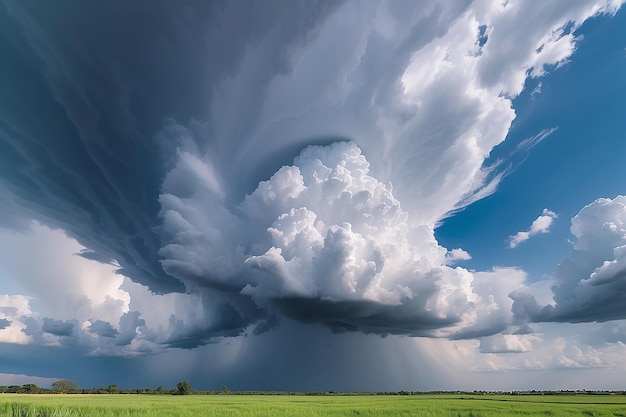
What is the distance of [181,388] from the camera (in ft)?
484

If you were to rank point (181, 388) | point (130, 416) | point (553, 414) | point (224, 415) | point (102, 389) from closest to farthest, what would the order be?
point (130, 416) < point (224, 415) < point (553, 414) < point (181, 388) < point (102, 389)

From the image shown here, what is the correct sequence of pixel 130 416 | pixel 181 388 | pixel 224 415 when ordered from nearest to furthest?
1. pixel 130 416
2. pixel 224 415
3. pixel 181 388

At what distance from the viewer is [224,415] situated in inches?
1481

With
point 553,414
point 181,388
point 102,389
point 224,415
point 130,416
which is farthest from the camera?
point 102,389

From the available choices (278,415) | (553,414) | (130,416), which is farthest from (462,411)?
(130,416)

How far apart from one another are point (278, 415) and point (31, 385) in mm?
166909

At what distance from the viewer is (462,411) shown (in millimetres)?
42625

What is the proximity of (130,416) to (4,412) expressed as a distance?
45.1 feet

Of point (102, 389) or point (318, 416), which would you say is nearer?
point (318, 416)

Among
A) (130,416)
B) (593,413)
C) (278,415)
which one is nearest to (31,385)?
(130,416)

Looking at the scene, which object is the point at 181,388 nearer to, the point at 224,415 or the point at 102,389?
the point at 102,389

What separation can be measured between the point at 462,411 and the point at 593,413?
16.4 metres

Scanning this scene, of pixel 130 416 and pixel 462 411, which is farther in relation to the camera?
pixel 462 411

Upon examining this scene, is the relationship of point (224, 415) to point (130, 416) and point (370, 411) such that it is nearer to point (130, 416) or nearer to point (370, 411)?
point (130, 416)
